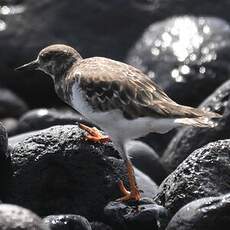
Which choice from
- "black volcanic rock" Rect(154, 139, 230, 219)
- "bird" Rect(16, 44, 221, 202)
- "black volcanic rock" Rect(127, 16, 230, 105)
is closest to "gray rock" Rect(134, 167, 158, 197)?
"bird" Rect(16, 44, 221, 202)

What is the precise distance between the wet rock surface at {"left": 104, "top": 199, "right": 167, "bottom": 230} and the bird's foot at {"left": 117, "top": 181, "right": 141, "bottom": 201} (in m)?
0.09

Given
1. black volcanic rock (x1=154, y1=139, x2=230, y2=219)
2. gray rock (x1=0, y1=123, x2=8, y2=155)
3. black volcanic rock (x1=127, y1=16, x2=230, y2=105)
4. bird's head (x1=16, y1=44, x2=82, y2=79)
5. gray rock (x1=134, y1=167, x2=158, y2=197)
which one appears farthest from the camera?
black volcanic rock (x1=127, y1=16, x2=230, y2=105)

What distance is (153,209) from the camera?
679cm

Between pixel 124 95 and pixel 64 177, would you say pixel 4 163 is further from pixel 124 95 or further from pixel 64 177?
pixel 124 95

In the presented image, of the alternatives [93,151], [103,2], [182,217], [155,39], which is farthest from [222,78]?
[182,217]

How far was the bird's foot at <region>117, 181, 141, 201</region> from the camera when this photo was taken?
23.6 ft

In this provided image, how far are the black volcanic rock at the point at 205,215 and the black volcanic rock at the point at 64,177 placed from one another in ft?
3.68

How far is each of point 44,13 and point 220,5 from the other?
245cm

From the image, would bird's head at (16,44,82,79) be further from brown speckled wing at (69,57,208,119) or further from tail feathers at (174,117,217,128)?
tail feathers at (174,117,217,128)

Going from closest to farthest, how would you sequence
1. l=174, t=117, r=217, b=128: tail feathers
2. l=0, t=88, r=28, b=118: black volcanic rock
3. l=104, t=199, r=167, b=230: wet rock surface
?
l=104, t=199, r=167, b=230: wet rock surface < l=174, t=117, r=217, b=128: tail feathers < l=0, t=88, r=28, b=118: black volcanic rock

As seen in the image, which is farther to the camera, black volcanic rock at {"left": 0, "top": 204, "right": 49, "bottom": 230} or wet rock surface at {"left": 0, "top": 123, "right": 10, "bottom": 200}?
wet rock surface at {"left": 0, "top": 123, "right": 10, "bottom": 200}

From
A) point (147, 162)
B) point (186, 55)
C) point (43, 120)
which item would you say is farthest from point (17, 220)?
point (186, 55)

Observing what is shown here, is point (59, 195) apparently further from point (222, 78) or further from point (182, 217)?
point (222, 78)

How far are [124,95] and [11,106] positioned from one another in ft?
15.9
